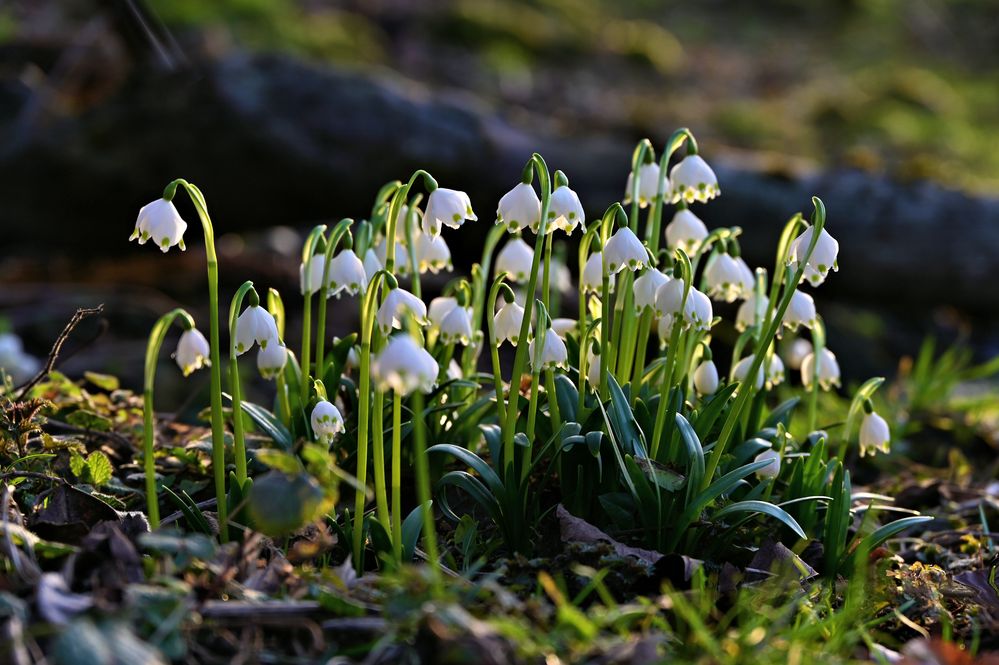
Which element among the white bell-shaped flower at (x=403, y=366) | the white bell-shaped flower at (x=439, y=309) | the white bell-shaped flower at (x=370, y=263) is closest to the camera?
the white bell-shaped flower at (x=403, y=366)

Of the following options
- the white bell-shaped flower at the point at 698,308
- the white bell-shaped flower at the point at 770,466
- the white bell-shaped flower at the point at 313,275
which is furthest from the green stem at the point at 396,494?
the white bell-shaped flower at the point at 770,466

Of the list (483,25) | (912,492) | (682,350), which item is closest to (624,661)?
(682,350)

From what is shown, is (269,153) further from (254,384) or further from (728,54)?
(728,54)

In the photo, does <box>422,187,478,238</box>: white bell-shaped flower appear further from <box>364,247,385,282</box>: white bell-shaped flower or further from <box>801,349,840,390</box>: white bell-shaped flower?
<box>801,349,840,390</box>: white bell-shaped flower

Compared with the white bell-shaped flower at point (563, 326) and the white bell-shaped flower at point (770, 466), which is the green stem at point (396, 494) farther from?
the white bell-shaped flower at point (770, 466)

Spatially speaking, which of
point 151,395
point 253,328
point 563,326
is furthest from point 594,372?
point 151,395

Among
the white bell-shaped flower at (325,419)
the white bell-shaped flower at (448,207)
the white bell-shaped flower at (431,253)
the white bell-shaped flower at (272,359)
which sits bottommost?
the white bell-shaped flower at (325,419)

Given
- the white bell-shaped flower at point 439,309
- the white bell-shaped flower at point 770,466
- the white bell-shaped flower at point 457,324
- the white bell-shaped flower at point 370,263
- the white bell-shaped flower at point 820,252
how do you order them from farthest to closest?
the white bell-shaped flower at point 439,309, the white bell-shaped flower at point 370,263, the white bell-shaped flower at point 770,466, the white bell-shaped flower at point 457,324, the white bell-shaped flower at point 820,252

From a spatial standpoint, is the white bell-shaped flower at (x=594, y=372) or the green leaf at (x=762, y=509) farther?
the white bell-shaped flower at (x=594, y=372)
